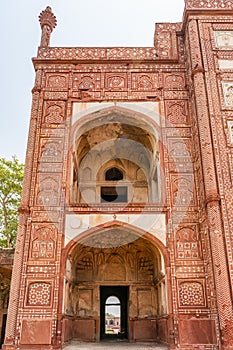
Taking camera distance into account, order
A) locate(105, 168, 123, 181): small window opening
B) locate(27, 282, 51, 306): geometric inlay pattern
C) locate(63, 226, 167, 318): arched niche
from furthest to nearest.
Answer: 1. locate(105, 168, 123, 181): small window opening
2. locate(63, 226, 167, 318): arched niche
3. locate(27, 282, 51, 306): geometric inlay pattern

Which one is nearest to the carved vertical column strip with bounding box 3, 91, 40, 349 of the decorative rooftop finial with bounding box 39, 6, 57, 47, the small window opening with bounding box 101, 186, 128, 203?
the decorative rooftop finial with bounding box 39, 6, 57, 47

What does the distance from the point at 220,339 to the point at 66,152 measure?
7.46m

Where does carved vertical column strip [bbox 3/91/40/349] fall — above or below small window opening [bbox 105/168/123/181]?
below

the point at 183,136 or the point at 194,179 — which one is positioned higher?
the point at 183,136

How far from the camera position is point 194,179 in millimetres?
11148

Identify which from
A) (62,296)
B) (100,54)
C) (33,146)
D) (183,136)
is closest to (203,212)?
(183,136)

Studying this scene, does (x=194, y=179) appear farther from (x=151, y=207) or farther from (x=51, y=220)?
(x=51, y=220)

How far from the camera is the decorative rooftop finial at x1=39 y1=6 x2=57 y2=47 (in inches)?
557

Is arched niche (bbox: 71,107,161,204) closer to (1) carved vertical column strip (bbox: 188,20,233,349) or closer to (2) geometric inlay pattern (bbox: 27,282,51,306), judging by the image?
(1) carved vertical column strip (bbox: 188,20,233,349)

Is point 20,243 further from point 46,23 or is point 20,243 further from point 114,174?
point 46,23

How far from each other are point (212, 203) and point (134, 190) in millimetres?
5420

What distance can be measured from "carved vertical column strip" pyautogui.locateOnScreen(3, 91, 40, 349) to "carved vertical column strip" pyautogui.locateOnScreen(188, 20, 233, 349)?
566 centimetres

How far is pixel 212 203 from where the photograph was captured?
9734 mm

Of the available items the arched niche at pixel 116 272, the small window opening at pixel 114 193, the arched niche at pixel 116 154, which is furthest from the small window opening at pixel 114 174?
the arched niche at pixel 116 272
